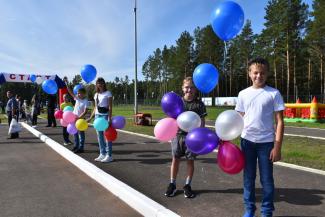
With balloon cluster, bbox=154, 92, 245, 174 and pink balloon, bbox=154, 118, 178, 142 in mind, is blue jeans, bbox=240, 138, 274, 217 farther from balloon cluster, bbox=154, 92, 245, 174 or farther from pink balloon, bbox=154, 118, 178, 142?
pink balloon, bbox=154, 118, 178, 142

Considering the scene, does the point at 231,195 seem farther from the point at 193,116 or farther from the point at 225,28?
the point at 225,28

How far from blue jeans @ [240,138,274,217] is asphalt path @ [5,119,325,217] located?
427 mm

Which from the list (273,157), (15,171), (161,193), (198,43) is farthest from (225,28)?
(198,43)

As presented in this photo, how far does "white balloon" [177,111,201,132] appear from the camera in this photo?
4.88m

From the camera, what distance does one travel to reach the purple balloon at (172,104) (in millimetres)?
5145

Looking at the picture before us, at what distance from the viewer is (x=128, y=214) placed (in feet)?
15.5

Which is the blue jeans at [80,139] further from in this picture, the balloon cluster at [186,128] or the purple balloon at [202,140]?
the purple balloon at [202,140]

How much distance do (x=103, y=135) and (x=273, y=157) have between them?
5.02 m

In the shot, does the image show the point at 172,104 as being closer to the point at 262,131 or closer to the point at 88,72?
the point at 262,131

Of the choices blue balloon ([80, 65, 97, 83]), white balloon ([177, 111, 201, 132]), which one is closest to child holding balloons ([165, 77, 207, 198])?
white balloon ([177, 111, 201, 132])

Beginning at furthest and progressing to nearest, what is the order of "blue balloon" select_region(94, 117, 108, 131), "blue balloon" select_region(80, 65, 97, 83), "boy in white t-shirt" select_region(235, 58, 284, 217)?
"blue balloon" select_region(80, 65, 97, 83)
"blue balloon" select_region(94, 117, 108, 131)
"boy in white t-shirt" select_region(235, 58, 284, 217)

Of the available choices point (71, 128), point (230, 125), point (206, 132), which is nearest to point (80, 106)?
point (71, 128)

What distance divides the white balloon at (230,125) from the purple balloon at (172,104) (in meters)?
0.91

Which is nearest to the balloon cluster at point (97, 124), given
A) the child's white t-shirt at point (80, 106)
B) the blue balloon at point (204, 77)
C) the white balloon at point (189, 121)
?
the child's white t-shirt at point (80, 106)
